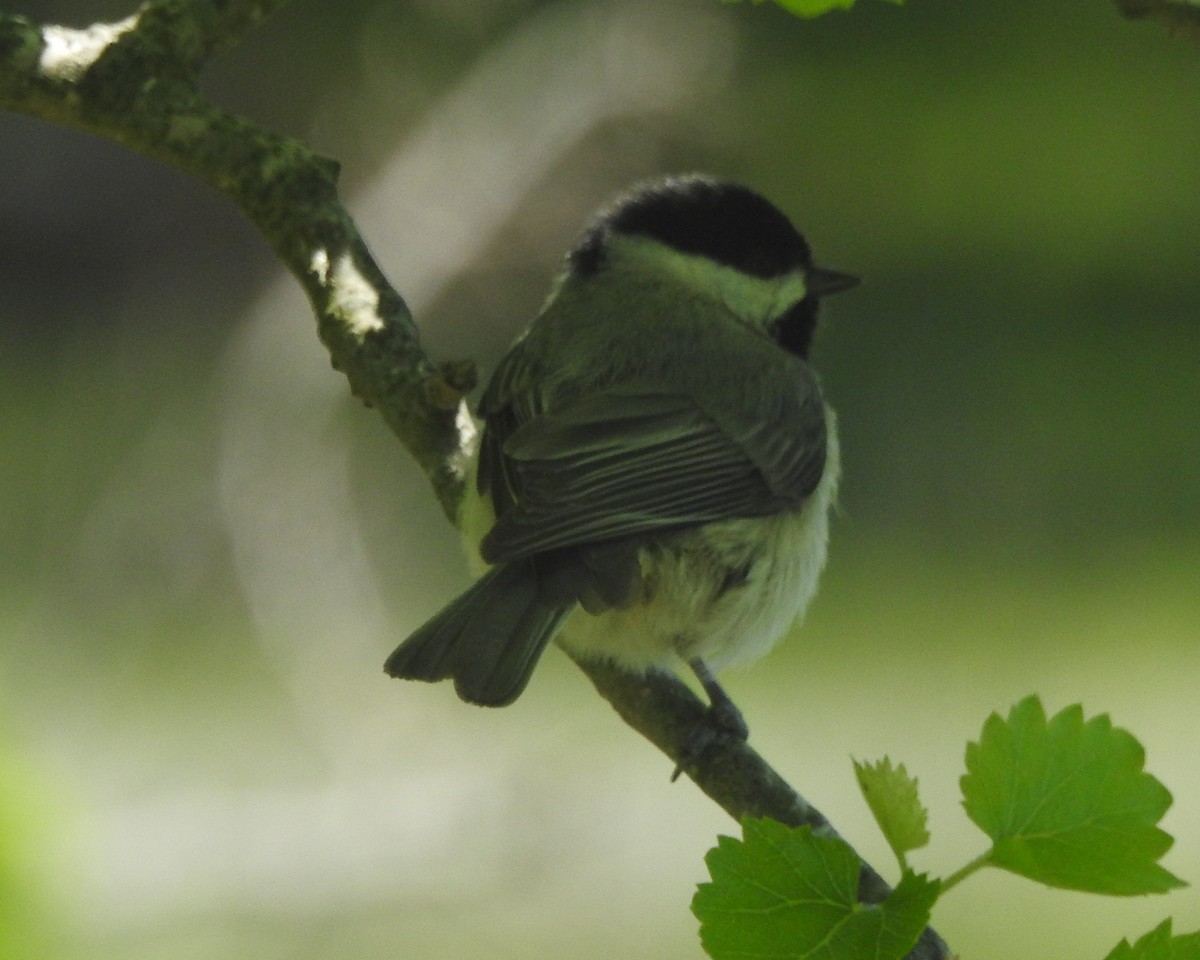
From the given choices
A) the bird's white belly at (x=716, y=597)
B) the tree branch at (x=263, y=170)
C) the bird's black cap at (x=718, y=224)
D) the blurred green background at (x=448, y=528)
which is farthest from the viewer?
the blurred green background at (x=448, y=528)

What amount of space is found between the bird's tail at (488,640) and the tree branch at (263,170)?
0.43 feet

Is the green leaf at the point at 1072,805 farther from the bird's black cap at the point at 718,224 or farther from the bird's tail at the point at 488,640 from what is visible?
the bird's black cap at the point at 718,224

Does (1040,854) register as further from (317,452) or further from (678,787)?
(678,787)

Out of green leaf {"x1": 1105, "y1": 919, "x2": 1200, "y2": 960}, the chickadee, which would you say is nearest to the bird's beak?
the chickadee

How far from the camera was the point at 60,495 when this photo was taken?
5219mm

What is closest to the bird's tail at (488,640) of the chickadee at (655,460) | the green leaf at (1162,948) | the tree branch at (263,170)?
the chickadee at (655,460)

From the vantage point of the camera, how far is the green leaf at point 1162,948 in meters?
0.74

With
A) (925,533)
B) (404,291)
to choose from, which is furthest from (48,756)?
(925,533)

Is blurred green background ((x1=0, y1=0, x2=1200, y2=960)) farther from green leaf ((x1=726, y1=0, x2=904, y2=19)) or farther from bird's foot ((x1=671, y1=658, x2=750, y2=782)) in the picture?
green leaf ((x1=726, y1=0, x2=904, y2=19))

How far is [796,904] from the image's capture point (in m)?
0.79

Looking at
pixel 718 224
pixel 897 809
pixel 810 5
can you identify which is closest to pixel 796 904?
pixel 897 809

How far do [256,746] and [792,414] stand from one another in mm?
2865

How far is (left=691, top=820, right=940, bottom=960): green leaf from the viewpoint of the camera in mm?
762

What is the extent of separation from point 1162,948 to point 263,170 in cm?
125
